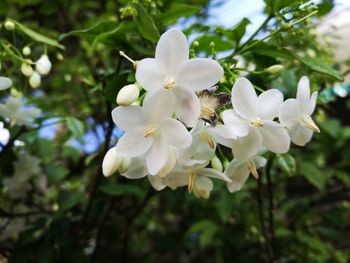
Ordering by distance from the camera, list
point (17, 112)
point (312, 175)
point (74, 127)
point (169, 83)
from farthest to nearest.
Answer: point (312, 175) < point (74, 127) < point (17, 112) < point (169, 83)

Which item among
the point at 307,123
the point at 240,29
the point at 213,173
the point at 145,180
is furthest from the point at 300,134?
the point at 145,180

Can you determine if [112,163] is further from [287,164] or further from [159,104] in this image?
[287,164]

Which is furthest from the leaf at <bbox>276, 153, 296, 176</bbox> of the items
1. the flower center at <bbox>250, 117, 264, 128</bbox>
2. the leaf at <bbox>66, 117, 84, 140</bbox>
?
the leaf at <bbox>66, 117, 84, 140</bbox>

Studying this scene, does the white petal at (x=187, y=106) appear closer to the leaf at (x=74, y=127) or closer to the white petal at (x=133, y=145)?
the white petal at (x=133, y=145)

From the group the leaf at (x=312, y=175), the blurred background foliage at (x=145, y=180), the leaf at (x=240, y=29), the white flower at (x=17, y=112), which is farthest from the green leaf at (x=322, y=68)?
the white flower at (x=17, y=112)

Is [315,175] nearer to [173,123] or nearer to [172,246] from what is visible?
[172,246]

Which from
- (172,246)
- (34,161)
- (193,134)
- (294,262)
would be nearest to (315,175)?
(294,262)
